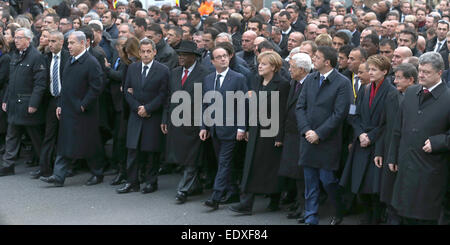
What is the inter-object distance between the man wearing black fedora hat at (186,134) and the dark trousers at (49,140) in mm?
2145

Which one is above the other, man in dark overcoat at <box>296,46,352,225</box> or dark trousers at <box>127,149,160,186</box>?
man in dark overcoat at <box>296,46,352,225</box>

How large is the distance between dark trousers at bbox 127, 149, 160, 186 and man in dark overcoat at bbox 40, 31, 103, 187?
766 mm

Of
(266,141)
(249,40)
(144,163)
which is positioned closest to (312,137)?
(266,141)

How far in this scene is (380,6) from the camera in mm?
17766

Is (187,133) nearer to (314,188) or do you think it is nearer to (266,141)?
(266,141)

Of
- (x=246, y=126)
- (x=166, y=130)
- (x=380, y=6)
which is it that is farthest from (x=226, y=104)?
(x=380, y=6)

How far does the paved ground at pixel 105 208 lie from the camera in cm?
878

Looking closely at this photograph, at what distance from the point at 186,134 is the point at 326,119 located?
2.14 metres

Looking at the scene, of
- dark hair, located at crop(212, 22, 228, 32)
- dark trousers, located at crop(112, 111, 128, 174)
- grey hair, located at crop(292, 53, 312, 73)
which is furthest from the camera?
dark hair, located at crop(212, 22, 228, 32)

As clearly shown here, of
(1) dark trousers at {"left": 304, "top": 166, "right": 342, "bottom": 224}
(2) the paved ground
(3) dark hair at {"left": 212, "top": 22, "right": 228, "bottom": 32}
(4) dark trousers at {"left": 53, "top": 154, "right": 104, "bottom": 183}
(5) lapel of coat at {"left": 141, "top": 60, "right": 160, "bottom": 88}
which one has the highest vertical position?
(3) dark hair at {"left": 212, "top": 22, "right": 228, "bottom": 32}

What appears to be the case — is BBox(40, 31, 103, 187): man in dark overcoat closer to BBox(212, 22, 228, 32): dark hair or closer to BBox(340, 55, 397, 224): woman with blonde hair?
BBox(212, 22, 228, 32): dark hair

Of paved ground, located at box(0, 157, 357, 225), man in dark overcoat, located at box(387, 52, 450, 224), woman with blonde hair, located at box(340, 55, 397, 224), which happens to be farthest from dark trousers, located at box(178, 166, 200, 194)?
man in dark overcoat, located at box(387, 52, 450, 224)

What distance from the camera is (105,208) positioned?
9.32 metres

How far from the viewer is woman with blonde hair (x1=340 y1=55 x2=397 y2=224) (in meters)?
8.15
